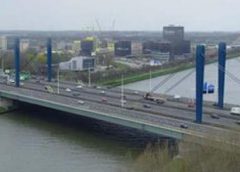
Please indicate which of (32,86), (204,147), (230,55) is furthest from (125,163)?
(230,55)

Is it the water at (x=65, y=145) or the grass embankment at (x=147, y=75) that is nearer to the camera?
the water at (x=65, y=145)

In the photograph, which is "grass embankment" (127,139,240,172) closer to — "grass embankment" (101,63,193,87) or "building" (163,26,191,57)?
"grass embankment" (101,63,193,87)

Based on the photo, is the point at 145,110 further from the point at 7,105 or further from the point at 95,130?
the point at 7,105

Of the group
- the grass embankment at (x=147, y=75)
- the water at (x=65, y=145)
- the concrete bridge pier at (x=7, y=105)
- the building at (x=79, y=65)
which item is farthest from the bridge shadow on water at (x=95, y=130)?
the building at (x=79, y=65)

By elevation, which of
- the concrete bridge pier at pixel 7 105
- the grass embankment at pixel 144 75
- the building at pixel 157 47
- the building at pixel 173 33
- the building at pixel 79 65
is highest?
the building at pixel 173 33

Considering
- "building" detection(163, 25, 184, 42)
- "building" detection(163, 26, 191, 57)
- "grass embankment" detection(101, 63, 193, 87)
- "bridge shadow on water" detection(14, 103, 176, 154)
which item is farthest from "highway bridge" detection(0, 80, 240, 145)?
"building" detection(163, 25, 184, 42)

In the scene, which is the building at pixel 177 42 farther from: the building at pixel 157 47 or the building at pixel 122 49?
the building at pixel 122 49

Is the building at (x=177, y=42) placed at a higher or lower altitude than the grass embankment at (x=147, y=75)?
higher

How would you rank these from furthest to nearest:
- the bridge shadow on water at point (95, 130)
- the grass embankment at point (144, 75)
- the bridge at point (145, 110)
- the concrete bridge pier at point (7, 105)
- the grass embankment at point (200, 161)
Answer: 1. the grass embankment at point (144, 75)
2. the concrete bridge pier at point (7, 105)
3. the bridge shadow on water at point (95, 130)
4. the bridge at point (145, 110)
5. the grass embankment at point (200, 161)
